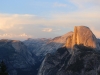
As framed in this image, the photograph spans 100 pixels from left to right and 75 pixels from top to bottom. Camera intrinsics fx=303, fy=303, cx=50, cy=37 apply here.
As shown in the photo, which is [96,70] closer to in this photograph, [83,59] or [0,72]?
[83,59]

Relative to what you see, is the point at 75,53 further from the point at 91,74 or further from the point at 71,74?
the point at 91,74

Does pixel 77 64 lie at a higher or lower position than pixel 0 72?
lower

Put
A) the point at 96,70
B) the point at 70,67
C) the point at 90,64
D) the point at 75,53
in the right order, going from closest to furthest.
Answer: the point at 96,70 → the point at 90,64 → the point at 70,67 → the point at 75,53

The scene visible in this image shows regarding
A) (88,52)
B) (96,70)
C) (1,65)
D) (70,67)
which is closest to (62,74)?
(70,67)

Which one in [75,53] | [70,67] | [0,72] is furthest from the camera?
[75,53]

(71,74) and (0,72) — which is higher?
(0,72)

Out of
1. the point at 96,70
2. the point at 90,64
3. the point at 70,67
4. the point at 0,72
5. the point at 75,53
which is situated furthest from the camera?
the point at 75,53

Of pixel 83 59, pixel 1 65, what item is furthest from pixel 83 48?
pixel 1 65

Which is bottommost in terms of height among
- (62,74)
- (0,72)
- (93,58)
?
(62,74)

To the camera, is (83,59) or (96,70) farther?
(83,59)
